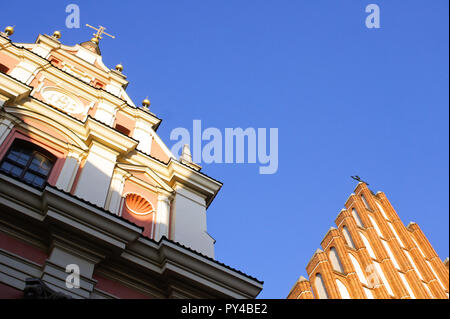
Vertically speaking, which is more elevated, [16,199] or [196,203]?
[196,203]

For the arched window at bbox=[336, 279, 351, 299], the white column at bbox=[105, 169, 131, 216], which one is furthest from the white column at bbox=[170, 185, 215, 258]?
the arched window at bbox=[336, 279, 351, 299]

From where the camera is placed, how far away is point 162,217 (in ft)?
38.2

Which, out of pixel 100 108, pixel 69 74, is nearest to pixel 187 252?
pixel 100 108

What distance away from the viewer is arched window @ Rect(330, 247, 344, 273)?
780 inches

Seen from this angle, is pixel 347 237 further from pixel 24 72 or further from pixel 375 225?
pixel 24 72

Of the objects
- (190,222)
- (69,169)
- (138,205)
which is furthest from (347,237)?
(69,169)

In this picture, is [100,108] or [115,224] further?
[100,108]

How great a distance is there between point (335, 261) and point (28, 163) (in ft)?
45.1

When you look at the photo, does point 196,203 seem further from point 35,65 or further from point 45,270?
point 35,65

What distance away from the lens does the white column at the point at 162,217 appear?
11070 mm
